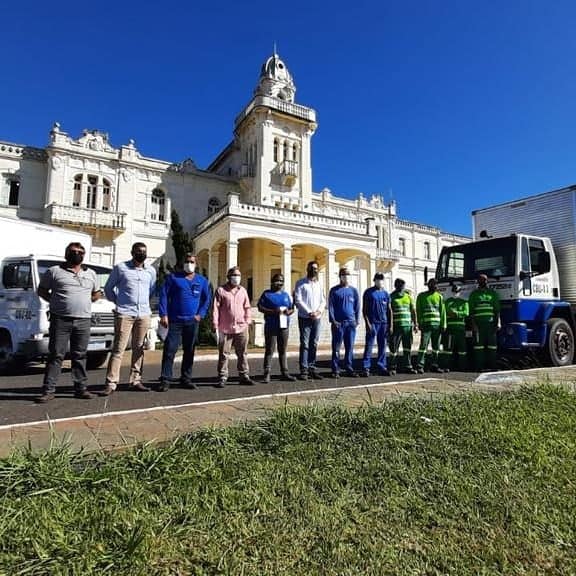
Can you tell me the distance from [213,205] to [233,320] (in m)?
24.4

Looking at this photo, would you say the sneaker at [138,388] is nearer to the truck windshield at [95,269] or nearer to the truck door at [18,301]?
the truck door at [18,301]

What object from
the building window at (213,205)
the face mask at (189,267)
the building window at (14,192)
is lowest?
the face mask at (189,267)

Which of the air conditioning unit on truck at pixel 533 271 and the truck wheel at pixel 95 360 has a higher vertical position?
the air conditioning unit on truck at pixel 533 271

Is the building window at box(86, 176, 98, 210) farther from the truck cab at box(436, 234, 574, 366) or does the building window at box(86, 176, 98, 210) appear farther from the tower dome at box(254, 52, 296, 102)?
the truck cab at box(436, 234, 574, 366)

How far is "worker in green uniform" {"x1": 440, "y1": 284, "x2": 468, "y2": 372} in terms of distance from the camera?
775cm

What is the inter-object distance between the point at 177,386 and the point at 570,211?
878 centimetres

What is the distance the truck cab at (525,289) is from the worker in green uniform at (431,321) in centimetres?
118

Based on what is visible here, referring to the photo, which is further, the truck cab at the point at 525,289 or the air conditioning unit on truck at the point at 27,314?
the truck cab at the point at 525,289

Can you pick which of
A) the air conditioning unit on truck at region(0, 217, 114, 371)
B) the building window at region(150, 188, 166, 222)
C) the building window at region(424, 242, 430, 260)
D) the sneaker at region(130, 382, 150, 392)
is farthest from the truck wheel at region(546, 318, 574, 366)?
the building window at region(424, 242, 430, 260)

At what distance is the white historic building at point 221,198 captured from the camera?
22.0m

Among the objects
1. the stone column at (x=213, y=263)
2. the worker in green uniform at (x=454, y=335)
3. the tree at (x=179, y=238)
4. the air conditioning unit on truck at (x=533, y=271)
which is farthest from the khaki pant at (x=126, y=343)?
the tree at (x=179, y=238)

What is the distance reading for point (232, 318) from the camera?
246 inches

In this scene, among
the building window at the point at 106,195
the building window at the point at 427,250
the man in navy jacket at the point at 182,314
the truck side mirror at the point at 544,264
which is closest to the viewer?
the man in navy jacket at the point at 182,314

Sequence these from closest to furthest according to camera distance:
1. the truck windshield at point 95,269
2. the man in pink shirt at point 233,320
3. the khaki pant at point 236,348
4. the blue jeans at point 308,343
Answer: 1. the khaki pant at point 236,348
2. the man in pink shirt at point 233,320
3. the blue jeans at point 308,343
4. the truck windshield at point 95,269
